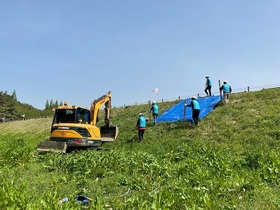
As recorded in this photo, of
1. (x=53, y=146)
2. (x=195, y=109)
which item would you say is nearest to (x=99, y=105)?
(x=53, y=146)

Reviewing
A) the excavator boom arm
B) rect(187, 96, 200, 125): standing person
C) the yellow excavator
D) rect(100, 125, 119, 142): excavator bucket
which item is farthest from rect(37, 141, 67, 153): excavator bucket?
rect(187, 96, 200, 125): standing person

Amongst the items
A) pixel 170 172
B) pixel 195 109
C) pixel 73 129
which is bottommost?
pixel 170 172

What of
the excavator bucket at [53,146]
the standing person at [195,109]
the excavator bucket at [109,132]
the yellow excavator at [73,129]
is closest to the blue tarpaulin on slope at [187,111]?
the standing person at [195,109]

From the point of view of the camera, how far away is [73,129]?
49.1 ft

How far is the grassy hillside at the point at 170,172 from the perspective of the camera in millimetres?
5332

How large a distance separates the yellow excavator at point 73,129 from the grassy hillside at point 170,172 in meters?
Answer: 2.32

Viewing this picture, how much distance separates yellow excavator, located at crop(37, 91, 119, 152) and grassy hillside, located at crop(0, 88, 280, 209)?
2.32m

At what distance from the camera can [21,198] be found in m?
4.68

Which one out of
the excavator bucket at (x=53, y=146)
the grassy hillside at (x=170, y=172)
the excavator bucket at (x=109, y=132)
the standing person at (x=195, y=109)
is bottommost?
the grassy hillside at (x=170, y=172)

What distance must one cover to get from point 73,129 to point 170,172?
25.8 ft

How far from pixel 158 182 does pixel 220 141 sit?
27.5 feet

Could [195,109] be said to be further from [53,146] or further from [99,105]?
[53,146]

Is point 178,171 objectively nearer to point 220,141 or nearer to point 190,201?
point 190,201

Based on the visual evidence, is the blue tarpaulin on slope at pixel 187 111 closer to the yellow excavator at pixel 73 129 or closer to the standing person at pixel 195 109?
the standing person at pixel 195 109
